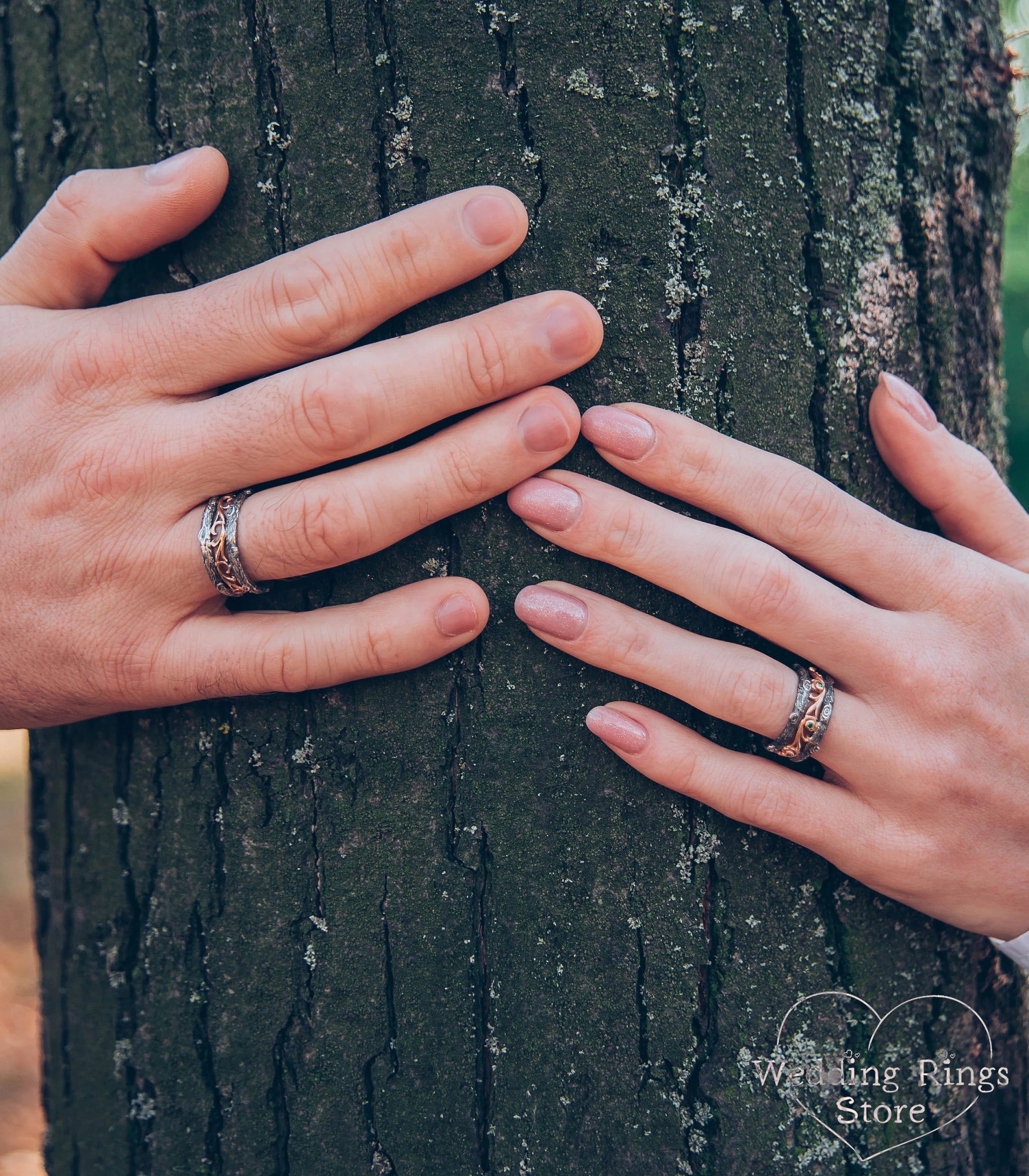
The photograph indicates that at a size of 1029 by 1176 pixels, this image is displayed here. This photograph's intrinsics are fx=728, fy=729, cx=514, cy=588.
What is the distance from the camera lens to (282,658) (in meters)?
1.12

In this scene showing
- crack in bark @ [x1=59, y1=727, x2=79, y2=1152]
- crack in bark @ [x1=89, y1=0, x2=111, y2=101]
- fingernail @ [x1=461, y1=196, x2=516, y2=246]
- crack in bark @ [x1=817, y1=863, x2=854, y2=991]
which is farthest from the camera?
crack in bark @ [x1=59, y1=727, x2=79, y2=1152]

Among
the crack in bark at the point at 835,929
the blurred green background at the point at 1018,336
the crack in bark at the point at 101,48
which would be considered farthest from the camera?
the blurred green background at the point at 1018,336

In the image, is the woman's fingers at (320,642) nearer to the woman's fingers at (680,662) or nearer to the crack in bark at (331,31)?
the woman's fingers at (680,662)

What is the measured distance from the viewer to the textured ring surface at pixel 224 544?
3.68 feet

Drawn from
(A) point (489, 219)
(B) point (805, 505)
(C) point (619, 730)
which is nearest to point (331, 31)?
(A) point (489, 219)

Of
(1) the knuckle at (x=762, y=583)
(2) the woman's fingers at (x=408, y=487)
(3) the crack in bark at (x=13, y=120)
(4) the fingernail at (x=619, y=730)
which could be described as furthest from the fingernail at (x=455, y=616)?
(3) the crack in bark at (x=13, y=120)

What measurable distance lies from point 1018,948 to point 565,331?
126 cm

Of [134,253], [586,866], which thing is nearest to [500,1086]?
[586,866]

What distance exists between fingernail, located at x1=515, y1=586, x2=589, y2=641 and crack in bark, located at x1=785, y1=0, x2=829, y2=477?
0.47 m

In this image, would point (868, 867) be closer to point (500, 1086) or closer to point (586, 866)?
point (586, 866)

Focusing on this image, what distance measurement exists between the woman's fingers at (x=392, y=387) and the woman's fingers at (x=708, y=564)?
94 mm

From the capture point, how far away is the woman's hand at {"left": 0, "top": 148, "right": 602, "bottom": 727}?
1069 millimetres

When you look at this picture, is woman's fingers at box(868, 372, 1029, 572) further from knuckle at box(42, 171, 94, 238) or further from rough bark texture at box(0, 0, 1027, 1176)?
knuckle at box(42, 171, 94, 238)

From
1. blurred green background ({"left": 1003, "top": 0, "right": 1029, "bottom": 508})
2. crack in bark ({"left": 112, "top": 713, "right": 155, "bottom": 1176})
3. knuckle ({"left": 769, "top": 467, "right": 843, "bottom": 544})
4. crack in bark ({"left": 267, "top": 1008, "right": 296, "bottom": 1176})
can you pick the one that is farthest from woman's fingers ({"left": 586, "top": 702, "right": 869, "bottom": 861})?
blurred green background ({"left": 1003, "top": 0, "right": 1029, "bottom": 508})
